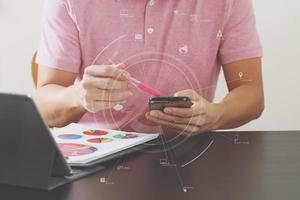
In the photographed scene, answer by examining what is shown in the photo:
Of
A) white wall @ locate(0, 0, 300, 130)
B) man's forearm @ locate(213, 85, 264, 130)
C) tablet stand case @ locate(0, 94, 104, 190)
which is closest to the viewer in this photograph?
tablet stand case @ locate(0, 94, 104, 190)

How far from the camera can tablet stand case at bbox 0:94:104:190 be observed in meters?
0.46

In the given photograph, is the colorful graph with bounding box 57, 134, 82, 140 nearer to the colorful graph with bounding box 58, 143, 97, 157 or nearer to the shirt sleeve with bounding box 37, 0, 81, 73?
the colorful graph with bounding box 58, 143, 97, 157

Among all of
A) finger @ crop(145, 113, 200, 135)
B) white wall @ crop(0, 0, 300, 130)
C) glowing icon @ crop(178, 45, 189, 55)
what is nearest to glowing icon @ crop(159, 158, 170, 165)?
finger @ crop(145, 113, 200, 135)

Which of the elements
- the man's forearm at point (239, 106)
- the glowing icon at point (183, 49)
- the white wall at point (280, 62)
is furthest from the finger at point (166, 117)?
the white wall at point (280, 62)

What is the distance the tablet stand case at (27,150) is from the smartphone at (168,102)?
0.17m

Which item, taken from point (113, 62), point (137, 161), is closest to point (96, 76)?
point (137, 161)

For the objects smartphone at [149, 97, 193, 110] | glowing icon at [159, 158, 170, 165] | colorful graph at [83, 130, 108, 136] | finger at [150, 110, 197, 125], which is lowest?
colorful graph at [83, 130, 108, 136]

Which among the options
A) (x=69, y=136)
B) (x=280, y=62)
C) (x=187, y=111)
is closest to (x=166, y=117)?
(x=187, y=111)

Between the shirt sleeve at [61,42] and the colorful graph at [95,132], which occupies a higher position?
the shirt sleeve at [61,42]

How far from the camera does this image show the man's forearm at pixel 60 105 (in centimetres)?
79

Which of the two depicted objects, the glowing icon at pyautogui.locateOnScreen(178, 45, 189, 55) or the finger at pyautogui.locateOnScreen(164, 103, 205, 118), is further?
the glowing icon at pyautogui.locateOnScreen(178, 45, 189, 55)

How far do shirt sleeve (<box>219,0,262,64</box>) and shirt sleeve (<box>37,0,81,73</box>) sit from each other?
272 mm

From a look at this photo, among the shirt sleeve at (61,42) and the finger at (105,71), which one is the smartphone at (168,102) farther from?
the shirt sleeve at (61,42)

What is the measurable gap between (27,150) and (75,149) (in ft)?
0.39
